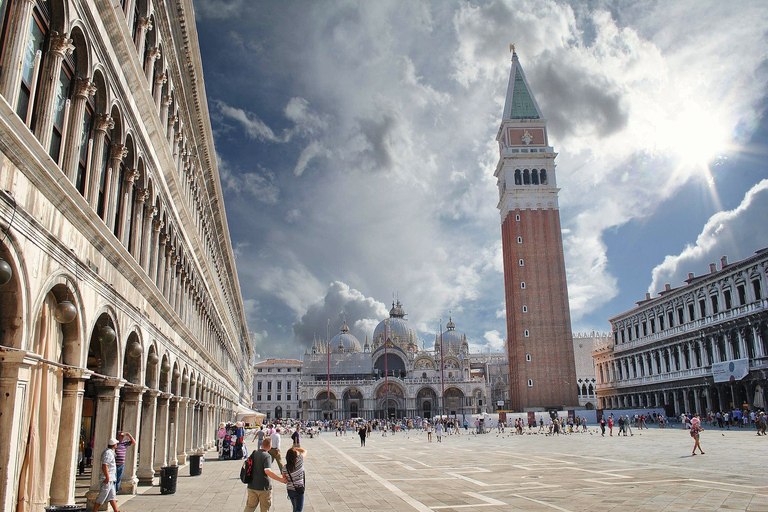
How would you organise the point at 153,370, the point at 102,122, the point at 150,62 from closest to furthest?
the point at 102,122
the point at 150,62
the point at 153,370

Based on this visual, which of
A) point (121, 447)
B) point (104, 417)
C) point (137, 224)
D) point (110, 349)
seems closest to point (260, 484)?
point (104, 417)

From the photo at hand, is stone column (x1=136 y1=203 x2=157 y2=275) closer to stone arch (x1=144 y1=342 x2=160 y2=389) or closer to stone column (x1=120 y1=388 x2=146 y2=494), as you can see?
stone arch (x1=144 y1=342 x2=160 y2=389)

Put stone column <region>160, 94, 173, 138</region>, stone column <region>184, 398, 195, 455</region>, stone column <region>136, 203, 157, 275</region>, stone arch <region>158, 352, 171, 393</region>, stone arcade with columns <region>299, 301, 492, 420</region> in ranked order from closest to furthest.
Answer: stone column <region>136, 203, 157, 275</region>
stone column <region>160, 94, 173, 138</region>
stone arch <region>158, 352, 171, 393</region>
stone column <region>184, 398, 195, 455</region>
stone arcade with columns <region>299, 301, 492, 420</region>

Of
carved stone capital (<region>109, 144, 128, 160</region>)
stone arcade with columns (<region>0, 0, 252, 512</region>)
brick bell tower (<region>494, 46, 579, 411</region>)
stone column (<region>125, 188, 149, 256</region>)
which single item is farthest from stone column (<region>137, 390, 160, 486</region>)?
brick bell tower (<region>494, 46, 579, 411</region>)

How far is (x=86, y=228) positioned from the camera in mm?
10219

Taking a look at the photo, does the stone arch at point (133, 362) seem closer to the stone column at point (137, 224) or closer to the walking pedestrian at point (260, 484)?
the stone column at point (137, 224)

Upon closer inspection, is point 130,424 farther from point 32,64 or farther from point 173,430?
point 32,64

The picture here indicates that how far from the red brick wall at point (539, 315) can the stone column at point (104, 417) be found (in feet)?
224

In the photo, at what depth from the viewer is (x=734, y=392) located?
47906 mm

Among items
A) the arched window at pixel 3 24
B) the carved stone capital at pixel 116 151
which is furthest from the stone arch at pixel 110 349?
the arched window at pixel 3 24

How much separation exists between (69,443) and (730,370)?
4899cm

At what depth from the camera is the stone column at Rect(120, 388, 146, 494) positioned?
47.8ft

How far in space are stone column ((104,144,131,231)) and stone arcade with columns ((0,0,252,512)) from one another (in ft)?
0.14

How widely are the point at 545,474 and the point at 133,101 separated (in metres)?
15.9
